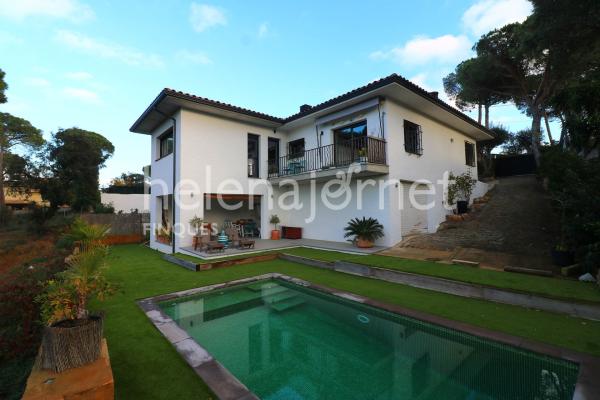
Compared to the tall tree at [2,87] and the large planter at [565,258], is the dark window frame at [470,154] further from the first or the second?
the tall tree at [2,87]

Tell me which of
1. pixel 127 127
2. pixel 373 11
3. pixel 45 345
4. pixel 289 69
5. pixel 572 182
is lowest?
pixel 45 345

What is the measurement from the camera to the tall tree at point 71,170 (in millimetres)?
17875

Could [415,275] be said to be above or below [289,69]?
below

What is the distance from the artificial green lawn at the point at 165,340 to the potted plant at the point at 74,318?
563 millimetres

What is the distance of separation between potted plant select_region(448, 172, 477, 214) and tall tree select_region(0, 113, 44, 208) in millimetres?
28191

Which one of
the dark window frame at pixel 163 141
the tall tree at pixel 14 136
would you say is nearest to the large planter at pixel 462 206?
the dark window frame at pixel 163 141

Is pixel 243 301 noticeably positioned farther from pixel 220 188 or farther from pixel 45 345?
pixel 220 188

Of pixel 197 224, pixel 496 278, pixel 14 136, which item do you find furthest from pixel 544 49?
pixel 14 136

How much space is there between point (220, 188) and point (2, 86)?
66.4 feet

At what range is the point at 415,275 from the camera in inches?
248

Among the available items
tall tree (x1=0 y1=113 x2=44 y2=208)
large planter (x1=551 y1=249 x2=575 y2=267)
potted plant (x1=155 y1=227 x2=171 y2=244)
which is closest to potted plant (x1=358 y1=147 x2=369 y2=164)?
large planter (x1=551 y1=249 x2=575 y2=267)

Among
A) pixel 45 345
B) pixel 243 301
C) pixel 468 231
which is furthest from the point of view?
pixel 468 231

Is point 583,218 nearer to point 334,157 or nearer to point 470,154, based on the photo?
point 334,157

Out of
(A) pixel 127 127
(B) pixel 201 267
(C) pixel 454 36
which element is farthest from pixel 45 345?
(C) pixel 454 36
